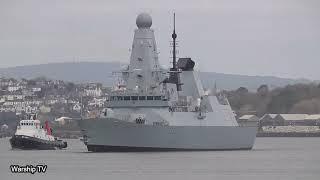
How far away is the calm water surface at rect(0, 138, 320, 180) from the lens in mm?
49188

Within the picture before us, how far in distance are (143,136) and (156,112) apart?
223 cm

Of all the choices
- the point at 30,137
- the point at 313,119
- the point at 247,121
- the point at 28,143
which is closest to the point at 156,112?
the point at 30,137

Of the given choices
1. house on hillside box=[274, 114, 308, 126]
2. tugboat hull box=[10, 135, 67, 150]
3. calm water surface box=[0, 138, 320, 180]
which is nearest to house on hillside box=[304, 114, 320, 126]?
house on hillside box=[274, 114, 308, 126]

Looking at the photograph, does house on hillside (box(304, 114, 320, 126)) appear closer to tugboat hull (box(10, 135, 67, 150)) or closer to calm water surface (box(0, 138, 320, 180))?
tugboat hull (box(10, 135, 67, 150))

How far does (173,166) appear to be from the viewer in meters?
55.0

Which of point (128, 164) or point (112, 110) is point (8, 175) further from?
point (112, 110)

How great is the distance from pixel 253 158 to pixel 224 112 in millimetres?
7374

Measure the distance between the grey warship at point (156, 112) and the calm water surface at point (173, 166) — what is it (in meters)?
0.99

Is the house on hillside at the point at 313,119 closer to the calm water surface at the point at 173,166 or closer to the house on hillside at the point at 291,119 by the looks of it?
the house on hillside at the point at 291,119

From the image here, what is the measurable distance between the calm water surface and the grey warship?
3.26 feet

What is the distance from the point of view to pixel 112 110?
6694 centimetres

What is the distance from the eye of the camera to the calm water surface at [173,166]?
49.2 meters

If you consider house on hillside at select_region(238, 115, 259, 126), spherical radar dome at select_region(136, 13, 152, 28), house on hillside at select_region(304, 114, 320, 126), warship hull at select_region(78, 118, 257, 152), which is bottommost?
house on hillside at select_region(304, 114, 320, 126)

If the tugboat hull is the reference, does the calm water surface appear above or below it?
above
